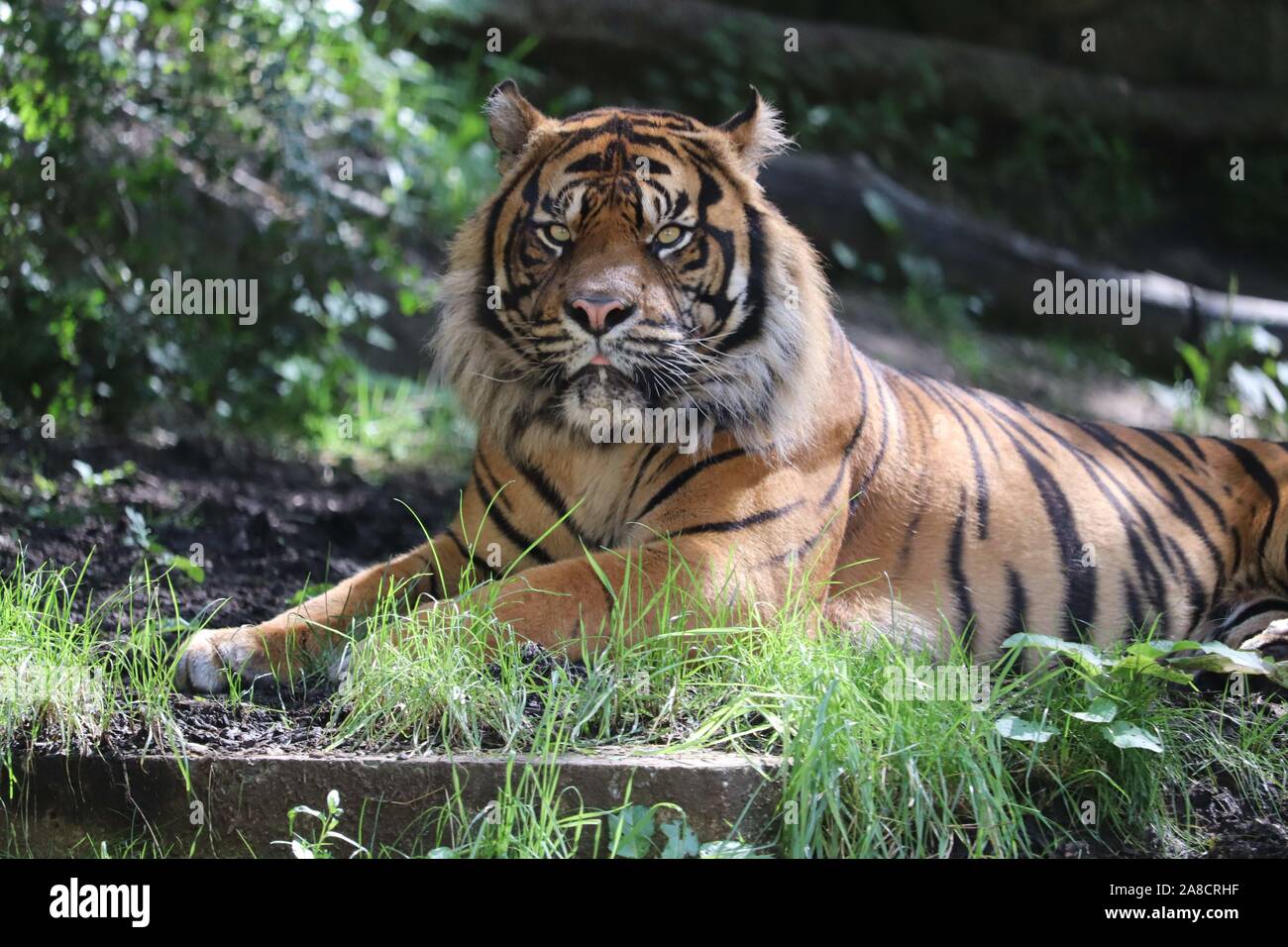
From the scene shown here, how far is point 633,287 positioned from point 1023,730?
5.04 ft

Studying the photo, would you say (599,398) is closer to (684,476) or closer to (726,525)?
(684,476)

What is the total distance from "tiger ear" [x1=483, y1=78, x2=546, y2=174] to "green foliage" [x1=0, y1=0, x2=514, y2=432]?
2.46m

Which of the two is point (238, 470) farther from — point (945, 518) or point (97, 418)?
point (945, 518)

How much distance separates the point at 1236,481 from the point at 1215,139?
7799 mm

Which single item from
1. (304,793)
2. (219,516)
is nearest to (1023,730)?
(304,793)

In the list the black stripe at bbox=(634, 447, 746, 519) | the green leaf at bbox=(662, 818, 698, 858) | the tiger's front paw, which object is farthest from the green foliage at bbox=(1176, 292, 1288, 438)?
the tiger's front paw

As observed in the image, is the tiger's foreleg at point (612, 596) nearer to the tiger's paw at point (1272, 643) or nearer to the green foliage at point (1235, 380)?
the tiger's paw at point (1272, 643)

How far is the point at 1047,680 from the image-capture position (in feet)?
11.5

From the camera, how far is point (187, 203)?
23.3ft

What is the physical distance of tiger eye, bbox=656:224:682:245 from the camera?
4.05 metres

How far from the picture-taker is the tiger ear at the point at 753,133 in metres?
4.26

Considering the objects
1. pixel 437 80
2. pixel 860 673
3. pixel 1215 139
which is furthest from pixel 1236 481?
pixel 1215 139

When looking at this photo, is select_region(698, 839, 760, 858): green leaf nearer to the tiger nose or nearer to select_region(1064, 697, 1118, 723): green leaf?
select_region(1064, 697, 1118, 723): green leaf

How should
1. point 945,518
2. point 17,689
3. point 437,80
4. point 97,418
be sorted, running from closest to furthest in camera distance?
point 17,689, point 945,518, point 97,418, point 437,80
